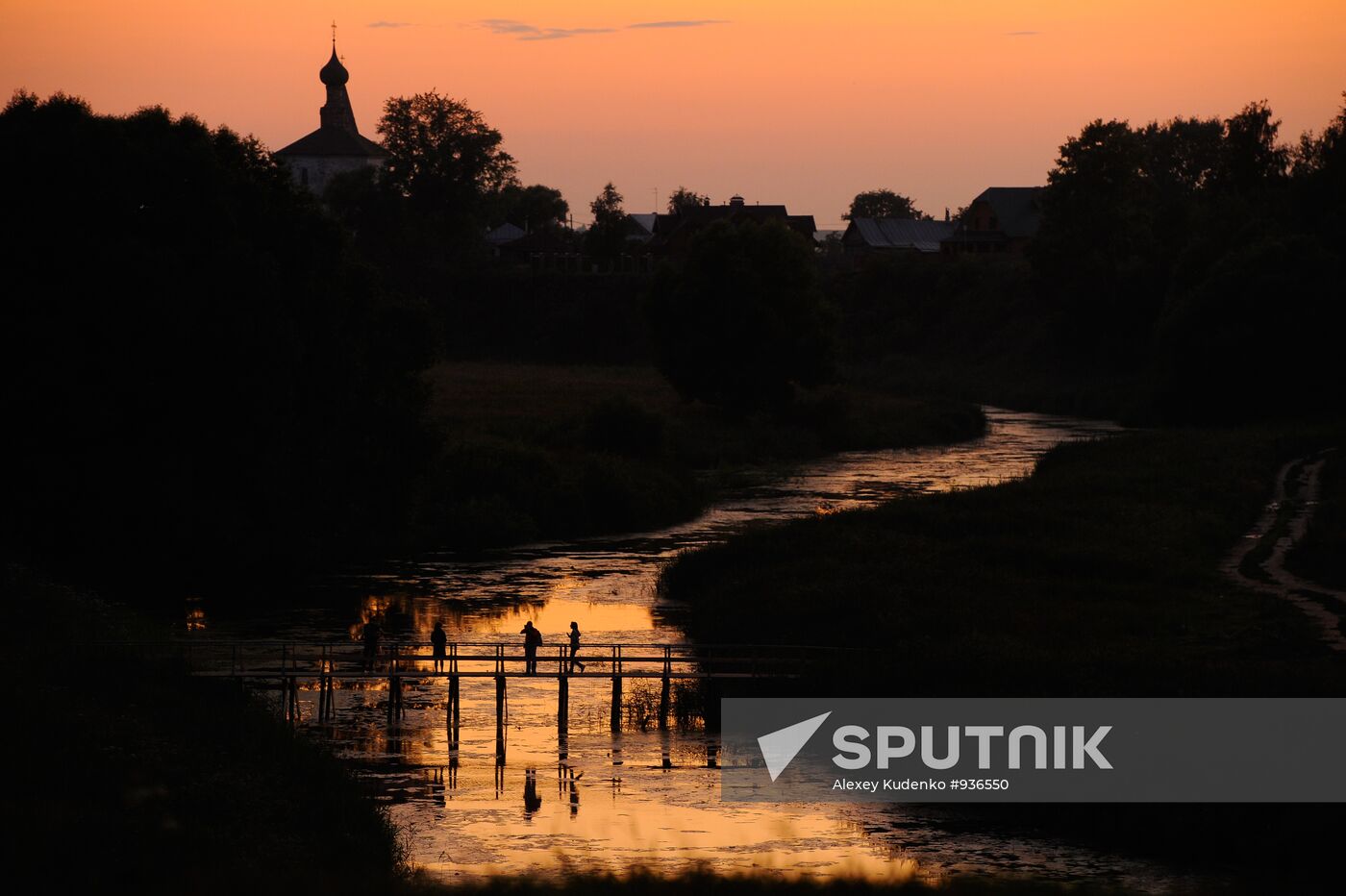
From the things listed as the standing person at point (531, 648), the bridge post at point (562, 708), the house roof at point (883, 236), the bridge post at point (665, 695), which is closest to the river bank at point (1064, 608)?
the bridge post at point (665, 695)

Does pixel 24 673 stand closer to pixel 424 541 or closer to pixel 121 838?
pixel 121 838

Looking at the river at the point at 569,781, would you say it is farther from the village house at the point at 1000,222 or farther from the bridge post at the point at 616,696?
the village house at the point at 1000,222

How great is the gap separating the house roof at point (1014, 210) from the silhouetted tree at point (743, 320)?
297ft

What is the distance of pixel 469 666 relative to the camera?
43.2m

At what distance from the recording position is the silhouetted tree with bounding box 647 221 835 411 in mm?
98125

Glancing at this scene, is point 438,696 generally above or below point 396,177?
below

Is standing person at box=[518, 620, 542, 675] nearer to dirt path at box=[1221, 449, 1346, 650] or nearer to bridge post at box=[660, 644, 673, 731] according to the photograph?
bridge post at box=[660, 644, 673, 731]

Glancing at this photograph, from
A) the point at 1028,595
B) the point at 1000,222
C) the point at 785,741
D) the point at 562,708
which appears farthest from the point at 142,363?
the point at 1000,222

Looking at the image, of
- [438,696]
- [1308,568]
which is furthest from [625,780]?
[1308,568]

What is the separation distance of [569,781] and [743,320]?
65.0 metres

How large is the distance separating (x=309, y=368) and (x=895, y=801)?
28620 millimetres

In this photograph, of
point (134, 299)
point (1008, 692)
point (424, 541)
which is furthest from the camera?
point (424, 541)

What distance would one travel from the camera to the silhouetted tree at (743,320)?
98.1 m

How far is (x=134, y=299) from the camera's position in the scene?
49.8 meters
